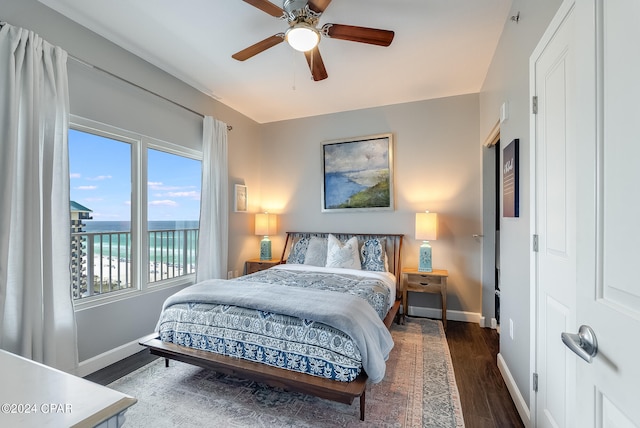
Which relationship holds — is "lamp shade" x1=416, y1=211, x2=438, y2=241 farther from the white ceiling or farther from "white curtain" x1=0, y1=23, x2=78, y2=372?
"white curtain" x1=0, y1=23, x2=78, y2=372

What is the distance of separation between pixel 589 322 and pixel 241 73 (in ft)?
11.3

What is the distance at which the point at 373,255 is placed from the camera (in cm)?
354

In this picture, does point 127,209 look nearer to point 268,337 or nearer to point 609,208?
point 268,337

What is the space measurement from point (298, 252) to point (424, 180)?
2.03 meters

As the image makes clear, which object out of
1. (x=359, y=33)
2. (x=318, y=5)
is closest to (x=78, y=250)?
(x=318, y=5)

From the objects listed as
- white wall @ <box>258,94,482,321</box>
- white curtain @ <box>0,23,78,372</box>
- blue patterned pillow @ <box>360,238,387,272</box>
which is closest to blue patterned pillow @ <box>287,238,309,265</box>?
white wall @ <box>258,94,482,321</box>

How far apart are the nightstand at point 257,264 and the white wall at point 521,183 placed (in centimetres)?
292

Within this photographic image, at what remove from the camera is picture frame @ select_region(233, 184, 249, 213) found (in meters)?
4.04

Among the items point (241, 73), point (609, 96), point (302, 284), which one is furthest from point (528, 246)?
point (241, 73)

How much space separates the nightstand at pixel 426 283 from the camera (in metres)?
3.26

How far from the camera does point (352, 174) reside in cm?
407

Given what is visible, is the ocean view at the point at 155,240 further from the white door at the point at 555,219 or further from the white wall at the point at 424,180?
the white door at the point at 555,219

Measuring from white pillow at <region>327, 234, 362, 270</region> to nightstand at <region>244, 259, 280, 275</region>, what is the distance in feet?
3.25

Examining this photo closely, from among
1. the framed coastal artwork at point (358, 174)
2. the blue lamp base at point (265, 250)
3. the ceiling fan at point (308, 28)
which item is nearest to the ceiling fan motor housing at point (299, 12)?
the ceiling fan at point (308, 28)
